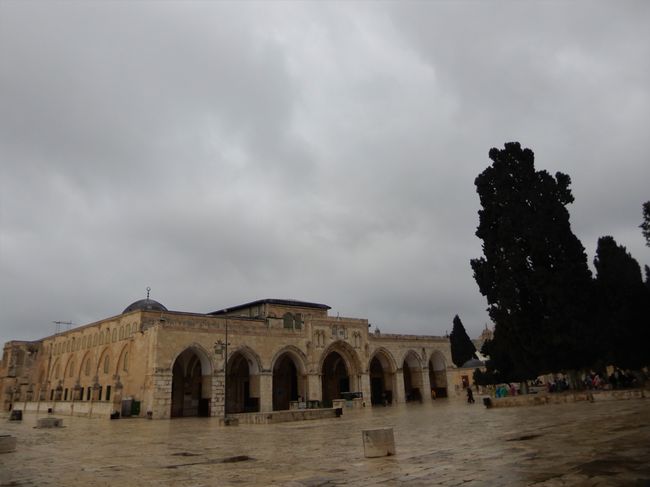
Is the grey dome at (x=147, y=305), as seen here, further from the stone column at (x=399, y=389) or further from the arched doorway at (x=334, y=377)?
the stone column at (x=399, y=389)

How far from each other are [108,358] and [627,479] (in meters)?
34.4

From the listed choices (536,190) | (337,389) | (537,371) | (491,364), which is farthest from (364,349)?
(536,190)

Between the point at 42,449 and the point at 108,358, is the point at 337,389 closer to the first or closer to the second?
the point at 108,358

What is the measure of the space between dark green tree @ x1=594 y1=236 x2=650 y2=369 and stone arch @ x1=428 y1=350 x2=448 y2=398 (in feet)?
76.5

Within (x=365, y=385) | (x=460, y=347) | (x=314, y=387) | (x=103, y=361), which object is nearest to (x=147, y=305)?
(x=103, y=361)

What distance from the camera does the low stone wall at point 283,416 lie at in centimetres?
2066

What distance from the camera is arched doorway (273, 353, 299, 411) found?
37.4 m

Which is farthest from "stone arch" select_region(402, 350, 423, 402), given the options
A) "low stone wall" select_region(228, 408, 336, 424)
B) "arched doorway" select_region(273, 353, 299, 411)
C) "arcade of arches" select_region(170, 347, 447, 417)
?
"low stone wall" select_region(228, 408, 336, 424)

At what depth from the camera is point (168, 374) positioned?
26859mm

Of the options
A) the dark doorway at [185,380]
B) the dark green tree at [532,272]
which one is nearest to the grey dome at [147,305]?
the dark doorway at [185,380]

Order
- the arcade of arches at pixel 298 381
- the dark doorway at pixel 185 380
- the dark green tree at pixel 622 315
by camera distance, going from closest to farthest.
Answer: the dark green tree at pixel 622 315 → the arcade of arches at pixel 298 381 → the dark doorway at pixel 185 380

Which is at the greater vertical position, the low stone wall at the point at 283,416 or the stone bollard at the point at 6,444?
the stone bollard at the point at 6,444

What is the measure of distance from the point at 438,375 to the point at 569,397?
2544 cm

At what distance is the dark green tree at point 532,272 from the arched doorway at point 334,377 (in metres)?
19.2
